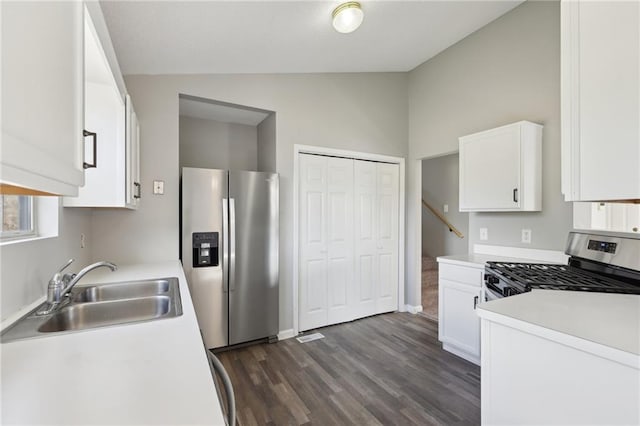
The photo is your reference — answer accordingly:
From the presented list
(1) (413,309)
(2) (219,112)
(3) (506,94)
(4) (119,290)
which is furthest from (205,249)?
(3) (506,94)

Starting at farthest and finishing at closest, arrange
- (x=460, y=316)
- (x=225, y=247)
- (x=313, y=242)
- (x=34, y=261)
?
(x=313, y=242)
(x=225, y=247)
(x=460, y=316)
(x=34, y=261)

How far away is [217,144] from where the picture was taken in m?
3.63

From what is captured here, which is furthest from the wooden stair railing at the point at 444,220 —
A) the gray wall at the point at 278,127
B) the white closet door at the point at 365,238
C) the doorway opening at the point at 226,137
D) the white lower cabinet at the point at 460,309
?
the doorway opening at the point at 226,137

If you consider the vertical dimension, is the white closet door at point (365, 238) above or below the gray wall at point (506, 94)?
below

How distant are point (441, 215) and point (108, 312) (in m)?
5.20

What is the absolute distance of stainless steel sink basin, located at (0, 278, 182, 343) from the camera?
3.67 ft

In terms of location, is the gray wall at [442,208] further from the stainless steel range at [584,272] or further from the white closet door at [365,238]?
the stainless steel range at [584,272]

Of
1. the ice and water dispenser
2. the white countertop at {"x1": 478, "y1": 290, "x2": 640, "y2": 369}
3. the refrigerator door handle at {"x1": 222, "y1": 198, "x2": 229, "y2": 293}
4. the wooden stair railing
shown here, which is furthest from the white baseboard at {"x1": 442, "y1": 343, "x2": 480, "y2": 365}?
the wooden stair railing

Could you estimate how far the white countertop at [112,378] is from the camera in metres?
0.59

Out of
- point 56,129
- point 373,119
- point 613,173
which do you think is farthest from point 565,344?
point 373,119

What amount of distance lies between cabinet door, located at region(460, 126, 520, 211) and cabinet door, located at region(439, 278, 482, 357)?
0.77 metres

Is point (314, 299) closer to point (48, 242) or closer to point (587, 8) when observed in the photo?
point (48, 242)

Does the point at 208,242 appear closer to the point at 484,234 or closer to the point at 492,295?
the point at 492,295

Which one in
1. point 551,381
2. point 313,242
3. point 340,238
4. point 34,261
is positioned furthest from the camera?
point 340,238
